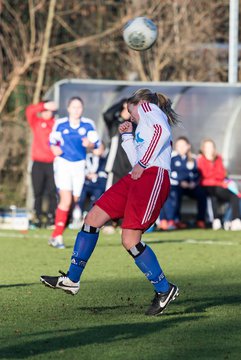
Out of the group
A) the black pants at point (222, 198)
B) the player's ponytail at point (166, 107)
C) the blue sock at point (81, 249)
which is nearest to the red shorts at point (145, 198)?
the blue sock at point (81, 249)

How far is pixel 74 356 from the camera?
24.1 feet

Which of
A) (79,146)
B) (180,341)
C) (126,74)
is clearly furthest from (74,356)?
(126,74)

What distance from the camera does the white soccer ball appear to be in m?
17.6

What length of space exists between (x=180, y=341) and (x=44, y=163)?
12.7 meters

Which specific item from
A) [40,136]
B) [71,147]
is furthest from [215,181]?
[71,147]

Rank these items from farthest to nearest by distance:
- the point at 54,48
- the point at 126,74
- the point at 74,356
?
the point at 126,74 < the point at 54,48 < the point at 74,356

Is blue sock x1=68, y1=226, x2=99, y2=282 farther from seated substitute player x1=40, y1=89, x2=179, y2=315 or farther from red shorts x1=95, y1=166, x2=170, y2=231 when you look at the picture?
red shorts x1=95, y1=166, x2=170, y2=231

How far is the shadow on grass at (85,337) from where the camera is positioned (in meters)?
7.53

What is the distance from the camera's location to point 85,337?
805 centimetres

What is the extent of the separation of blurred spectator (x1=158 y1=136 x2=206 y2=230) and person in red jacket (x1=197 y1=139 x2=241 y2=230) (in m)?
0.13

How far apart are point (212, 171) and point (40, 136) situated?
3.09m

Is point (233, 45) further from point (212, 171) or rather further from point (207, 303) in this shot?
point (207, 303)

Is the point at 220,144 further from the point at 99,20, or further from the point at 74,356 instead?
the point at 74,356

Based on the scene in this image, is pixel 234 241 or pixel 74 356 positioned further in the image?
pixel 234 241
